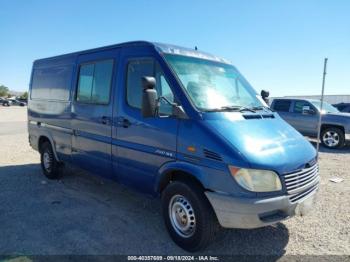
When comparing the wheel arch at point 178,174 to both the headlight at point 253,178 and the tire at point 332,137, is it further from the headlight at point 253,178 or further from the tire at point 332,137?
the tire at point 332,137

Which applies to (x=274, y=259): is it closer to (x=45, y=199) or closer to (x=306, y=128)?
(x=45, y=199)

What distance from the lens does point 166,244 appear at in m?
3.95

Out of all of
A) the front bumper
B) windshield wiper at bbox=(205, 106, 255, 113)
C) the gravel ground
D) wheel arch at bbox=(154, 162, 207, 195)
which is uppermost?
windshield wiper at bbox=(205, 106, 255, 113)

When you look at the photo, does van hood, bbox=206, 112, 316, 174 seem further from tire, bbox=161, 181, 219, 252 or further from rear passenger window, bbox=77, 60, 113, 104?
Answer: rear passenger window, bbox=77, 60, 113, 104

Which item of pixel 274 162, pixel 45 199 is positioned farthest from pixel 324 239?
pixel 45 199

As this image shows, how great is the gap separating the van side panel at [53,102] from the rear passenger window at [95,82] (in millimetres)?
374

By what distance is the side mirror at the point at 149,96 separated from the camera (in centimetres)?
359

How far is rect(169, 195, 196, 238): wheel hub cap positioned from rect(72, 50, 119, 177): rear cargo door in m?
1.47

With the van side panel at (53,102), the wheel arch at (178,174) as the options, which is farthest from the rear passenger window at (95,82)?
the wheel arch at (178,174)

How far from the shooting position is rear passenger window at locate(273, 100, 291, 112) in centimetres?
1269

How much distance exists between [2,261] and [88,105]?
8.77 ft

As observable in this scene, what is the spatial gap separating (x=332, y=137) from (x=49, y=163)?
32.5ft

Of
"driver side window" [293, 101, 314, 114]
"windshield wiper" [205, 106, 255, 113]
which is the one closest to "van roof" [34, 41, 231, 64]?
"windshield wiper" [205, 106, 255, 113]

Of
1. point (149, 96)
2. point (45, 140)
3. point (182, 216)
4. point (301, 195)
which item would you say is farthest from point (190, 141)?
point (45, 140)
